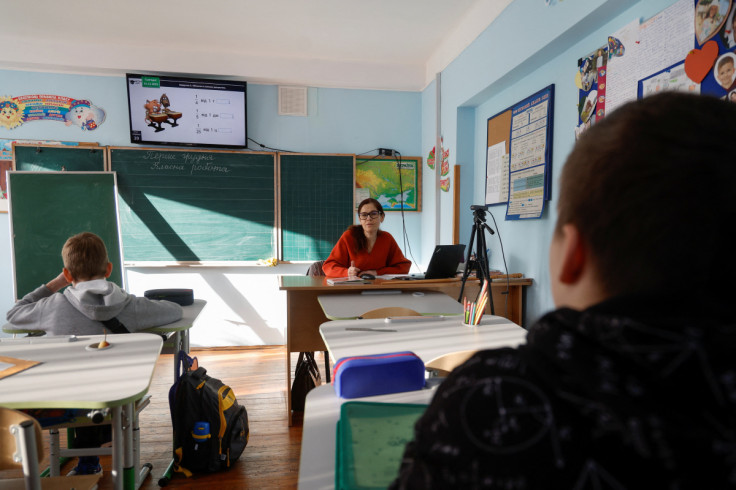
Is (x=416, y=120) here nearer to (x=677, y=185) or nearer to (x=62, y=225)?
(x=62, y=225)

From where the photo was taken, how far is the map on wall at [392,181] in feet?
14.5

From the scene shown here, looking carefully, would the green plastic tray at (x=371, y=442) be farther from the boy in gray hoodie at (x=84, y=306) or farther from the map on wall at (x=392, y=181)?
the map on wall at (x=392, y=181)

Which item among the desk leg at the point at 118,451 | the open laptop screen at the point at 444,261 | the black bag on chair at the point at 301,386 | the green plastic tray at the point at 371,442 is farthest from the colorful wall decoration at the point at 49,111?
the green plastic tray at the point at 371,442

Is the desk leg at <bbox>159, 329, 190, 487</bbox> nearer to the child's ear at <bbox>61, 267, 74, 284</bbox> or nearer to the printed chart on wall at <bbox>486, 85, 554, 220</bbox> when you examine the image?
the child's ear at <bbox>61, 267, 74, 284</bbox>

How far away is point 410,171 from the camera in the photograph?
451 centimetres

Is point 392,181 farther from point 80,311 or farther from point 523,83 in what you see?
point 80,311

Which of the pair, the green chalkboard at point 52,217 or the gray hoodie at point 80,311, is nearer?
the gray hoodie at point 80,311

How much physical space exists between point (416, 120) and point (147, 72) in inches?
102

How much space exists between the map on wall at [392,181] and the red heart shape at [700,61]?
2898 mm

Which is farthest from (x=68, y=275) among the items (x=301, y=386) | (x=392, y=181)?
(x=392, y=181)

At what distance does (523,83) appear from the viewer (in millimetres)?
2984

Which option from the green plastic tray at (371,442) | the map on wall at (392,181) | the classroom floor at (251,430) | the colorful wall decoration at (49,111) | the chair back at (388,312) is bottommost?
the classroom floor at (251,430)

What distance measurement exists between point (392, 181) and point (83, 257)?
3.02 m

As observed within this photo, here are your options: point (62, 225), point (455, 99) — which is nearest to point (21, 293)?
point (62, 225)
